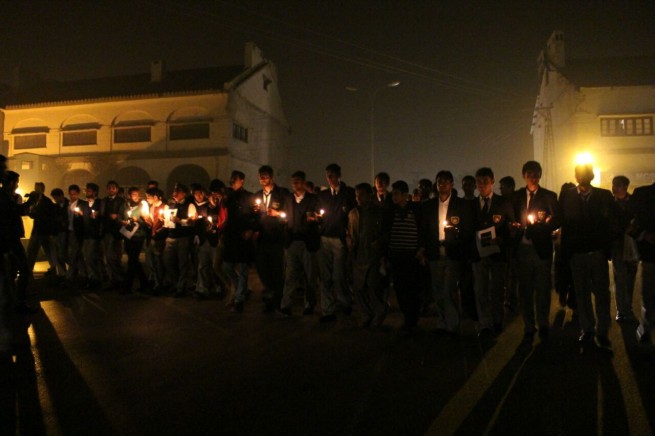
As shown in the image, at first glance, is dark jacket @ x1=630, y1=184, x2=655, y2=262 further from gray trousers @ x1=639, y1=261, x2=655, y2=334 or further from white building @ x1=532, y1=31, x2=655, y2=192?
white building @ x1=532, y1=31, x2=655, y2=192

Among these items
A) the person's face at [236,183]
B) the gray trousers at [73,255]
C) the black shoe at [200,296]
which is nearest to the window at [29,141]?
the gray trousers at [73,255]

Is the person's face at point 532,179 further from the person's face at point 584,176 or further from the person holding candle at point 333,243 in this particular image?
the person holding candle at point 333,243

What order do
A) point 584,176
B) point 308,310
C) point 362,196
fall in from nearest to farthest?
point 584,176 < point 362,196 < point 308,310

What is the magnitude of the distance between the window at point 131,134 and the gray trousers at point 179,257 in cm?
2672

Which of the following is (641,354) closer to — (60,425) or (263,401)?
(263,401)

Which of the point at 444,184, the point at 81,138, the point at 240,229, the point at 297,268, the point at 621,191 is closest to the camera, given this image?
the point at 444,184

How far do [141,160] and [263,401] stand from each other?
32.5 metres

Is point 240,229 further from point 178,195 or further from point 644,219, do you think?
point 644,219

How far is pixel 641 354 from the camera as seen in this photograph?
5.43m

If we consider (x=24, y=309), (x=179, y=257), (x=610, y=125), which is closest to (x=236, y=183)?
(x=179, y=257)

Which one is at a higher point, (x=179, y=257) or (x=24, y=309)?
(x=179, y=257)

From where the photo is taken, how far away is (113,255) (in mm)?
10492

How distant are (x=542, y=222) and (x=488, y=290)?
117 cm

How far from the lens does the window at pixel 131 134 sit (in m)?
34.2
